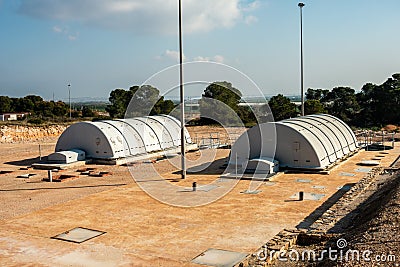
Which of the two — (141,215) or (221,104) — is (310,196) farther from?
(221,104)

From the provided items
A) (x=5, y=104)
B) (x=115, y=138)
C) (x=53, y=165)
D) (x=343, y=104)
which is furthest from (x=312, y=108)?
(x=5, y=104)

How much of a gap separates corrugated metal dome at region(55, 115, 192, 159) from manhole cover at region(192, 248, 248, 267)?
2339 cm

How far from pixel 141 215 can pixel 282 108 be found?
49892 millimetres

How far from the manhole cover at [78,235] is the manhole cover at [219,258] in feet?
15.6

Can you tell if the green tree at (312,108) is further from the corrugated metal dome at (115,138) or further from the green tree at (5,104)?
the green tree at (5,104)

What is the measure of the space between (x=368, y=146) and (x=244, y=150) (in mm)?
16864

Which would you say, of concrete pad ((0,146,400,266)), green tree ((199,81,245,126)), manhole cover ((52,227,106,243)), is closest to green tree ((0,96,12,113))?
green tree ((199,81,245,126))

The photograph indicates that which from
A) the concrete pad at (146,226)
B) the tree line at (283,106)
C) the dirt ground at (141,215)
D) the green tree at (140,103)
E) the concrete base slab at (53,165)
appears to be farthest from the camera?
the green tree at (140,103)

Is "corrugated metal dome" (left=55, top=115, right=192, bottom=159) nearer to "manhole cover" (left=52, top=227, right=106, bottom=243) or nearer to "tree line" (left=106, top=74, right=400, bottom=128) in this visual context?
"tree line" (left=106, top=74, right=400, bottom=128)

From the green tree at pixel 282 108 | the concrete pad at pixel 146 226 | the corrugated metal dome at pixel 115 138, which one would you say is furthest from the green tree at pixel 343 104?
the concrete pad at pixel 146 226

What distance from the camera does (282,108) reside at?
219 ft

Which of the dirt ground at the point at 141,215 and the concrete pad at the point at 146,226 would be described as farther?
the dirt ground at the point at 141,215

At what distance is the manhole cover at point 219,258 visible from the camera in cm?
1354

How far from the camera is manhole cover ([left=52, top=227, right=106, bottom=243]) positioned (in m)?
16.3
